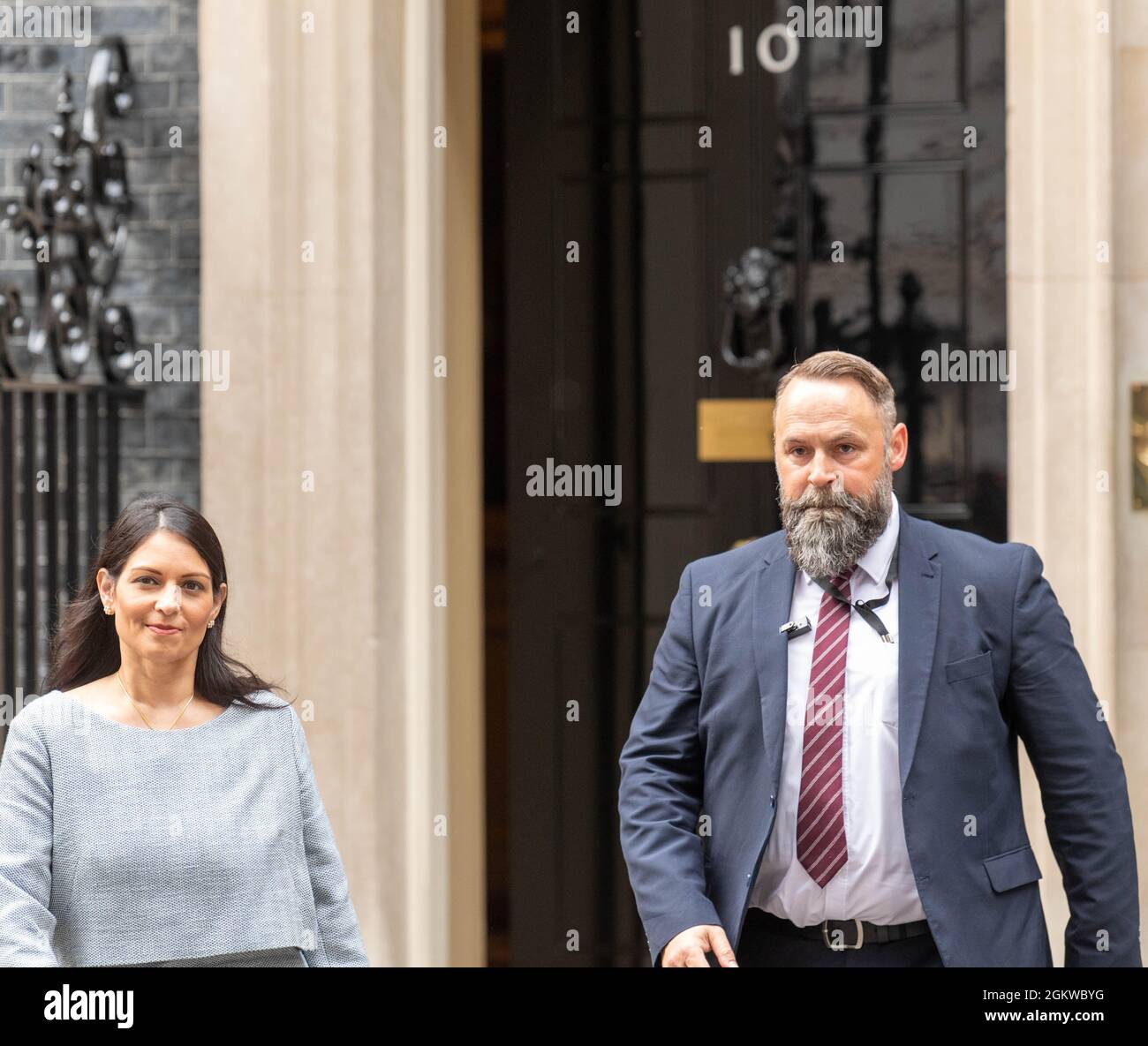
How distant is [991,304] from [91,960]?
3.12 metres

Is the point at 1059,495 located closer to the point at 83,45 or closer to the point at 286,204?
the point at 286,204

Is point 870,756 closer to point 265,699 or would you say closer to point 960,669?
point 960,669

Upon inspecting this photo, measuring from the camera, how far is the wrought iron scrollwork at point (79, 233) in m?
4.39

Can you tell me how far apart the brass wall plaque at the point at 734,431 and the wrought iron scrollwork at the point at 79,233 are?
5.90 ft

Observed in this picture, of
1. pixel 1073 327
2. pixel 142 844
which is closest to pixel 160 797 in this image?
pixel 142 844

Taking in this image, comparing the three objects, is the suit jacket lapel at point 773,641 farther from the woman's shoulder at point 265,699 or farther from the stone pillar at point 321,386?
the stone pillar at point 321,386

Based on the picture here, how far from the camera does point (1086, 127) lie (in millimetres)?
4078

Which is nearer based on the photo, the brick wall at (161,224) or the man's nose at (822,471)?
the man's nose at (822,471)

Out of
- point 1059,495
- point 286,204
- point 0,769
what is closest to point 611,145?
point 286,204

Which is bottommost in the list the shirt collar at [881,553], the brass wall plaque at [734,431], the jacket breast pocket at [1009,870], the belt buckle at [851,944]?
the belt buckle at [851,944]

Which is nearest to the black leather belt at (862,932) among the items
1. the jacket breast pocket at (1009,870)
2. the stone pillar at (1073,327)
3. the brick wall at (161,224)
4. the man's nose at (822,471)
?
the jacket breast pocket at (1009,870)

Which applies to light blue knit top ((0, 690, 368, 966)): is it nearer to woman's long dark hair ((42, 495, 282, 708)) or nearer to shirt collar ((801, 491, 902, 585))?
woman's long dark hair ((42, 495, 282, 708))

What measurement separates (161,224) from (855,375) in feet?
8.65

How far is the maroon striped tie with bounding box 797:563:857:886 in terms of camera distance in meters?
2.67
